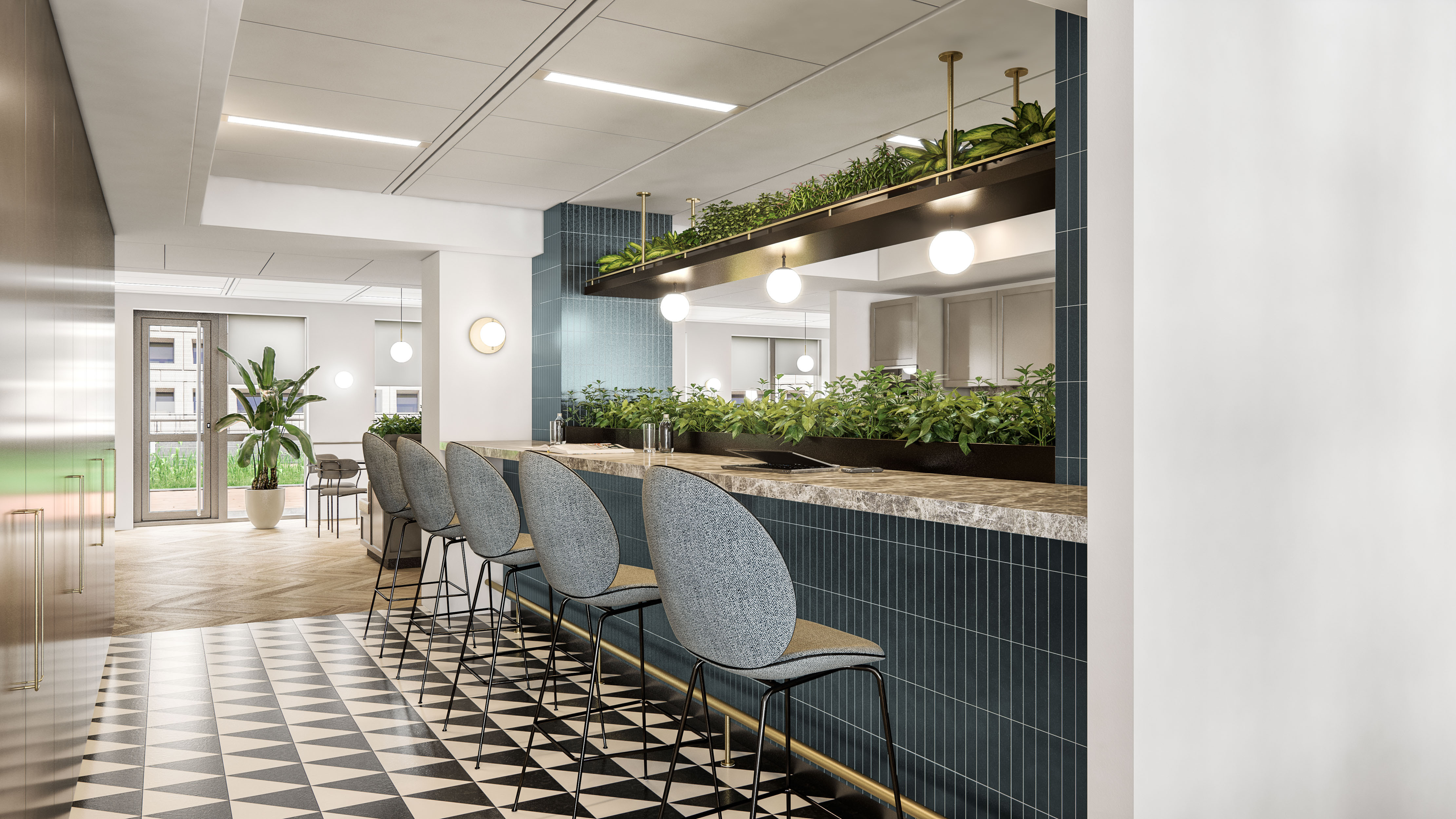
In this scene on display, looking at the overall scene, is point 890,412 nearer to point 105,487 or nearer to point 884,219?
point 884,219

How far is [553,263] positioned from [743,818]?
4.25 m

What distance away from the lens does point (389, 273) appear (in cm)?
801

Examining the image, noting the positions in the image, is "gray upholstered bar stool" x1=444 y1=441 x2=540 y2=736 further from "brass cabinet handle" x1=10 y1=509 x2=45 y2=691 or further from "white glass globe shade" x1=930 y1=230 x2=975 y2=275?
"white glass globe shade" x1=930 y1=230 x2=975 y2=275

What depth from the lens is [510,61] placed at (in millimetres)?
3615

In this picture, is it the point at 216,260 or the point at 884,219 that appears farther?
the point at 216,260

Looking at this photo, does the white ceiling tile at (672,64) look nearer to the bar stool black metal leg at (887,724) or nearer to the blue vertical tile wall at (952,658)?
the blue vertical tile wall at (952,658)

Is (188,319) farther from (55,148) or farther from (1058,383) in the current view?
(1058,383)

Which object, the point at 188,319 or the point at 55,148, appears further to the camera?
→ the point at 188,319

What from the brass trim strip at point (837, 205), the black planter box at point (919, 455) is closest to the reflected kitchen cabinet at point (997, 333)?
the brass trim strip at point (837, 205)

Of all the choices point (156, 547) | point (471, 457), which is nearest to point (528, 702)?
point (471, 457)

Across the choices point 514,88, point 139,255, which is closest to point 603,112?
point 514,88

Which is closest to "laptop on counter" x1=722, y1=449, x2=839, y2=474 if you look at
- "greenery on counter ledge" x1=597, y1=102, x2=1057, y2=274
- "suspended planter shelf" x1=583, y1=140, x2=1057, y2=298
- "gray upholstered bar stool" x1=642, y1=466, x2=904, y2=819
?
"gray upholstered bar stool" x1=642, y1=466, x2=904, y2=819

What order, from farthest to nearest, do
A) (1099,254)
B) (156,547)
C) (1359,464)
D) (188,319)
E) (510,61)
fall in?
(188,319), (156,547), (510,61), (1359,464), (1099,254)

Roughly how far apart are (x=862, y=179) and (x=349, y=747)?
2.95 m
